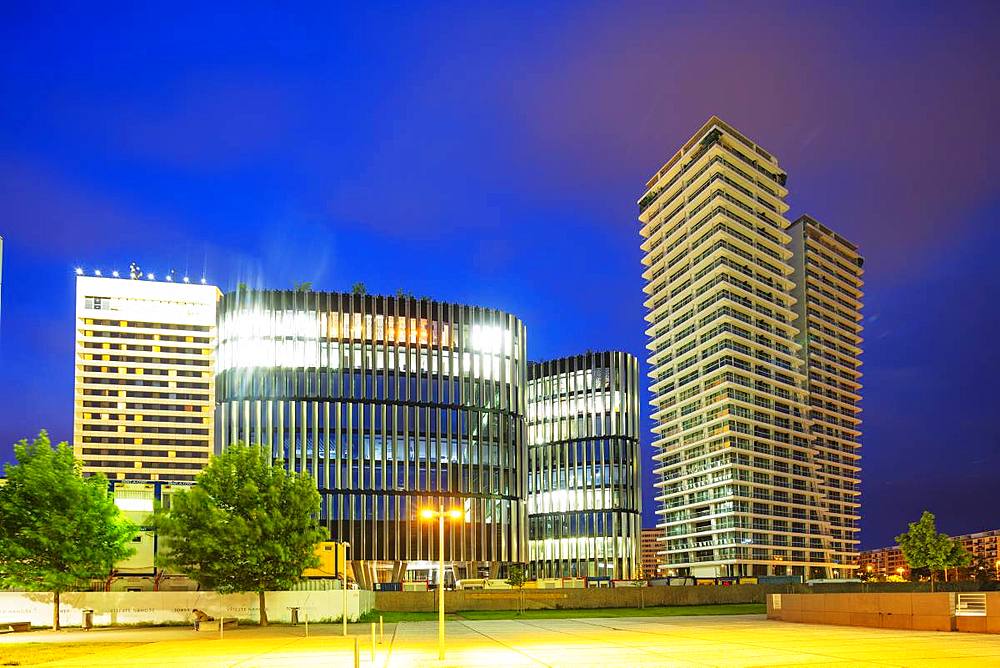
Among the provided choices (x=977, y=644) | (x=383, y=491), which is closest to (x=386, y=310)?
(x=383, y=491)

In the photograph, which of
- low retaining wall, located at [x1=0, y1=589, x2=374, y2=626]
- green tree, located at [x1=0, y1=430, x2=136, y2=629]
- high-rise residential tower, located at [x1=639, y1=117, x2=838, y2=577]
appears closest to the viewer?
green tree, located at [x1=0, y1=430, x2=136, y2=629]

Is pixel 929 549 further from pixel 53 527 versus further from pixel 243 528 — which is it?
pixel 53 527

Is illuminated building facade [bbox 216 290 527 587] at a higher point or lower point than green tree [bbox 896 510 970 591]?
higher

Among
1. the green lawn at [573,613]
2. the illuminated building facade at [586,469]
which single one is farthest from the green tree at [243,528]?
the illuminated building facade at [586,469]

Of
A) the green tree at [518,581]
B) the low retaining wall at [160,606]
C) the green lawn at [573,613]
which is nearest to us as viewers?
the low retaining wall at [160,606]

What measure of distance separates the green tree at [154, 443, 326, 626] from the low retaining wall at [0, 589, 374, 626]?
2.27 m

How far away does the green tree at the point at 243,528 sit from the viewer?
48812 mm

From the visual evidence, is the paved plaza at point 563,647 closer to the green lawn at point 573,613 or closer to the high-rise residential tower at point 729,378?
the green lawn at point 573,613

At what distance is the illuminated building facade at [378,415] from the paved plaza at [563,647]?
60.3 meters

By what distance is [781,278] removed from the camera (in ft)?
482

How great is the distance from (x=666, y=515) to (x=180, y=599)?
10437 centimetres

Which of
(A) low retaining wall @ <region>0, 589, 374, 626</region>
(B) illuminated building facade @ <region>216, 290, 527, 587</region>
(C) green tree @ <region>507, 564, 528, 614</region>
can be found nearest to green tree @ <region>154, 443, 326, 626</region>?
(A) low retaining wall @ <region>0, 589, 374, 626</region>

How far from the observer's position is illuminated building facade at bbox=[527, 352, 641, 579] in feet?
480

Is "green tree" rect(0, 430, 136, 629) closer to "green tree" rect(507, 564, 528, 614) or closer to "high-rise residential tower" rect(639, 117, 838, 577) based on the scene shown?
"green tree" rect(507, 564, 528, 614)
